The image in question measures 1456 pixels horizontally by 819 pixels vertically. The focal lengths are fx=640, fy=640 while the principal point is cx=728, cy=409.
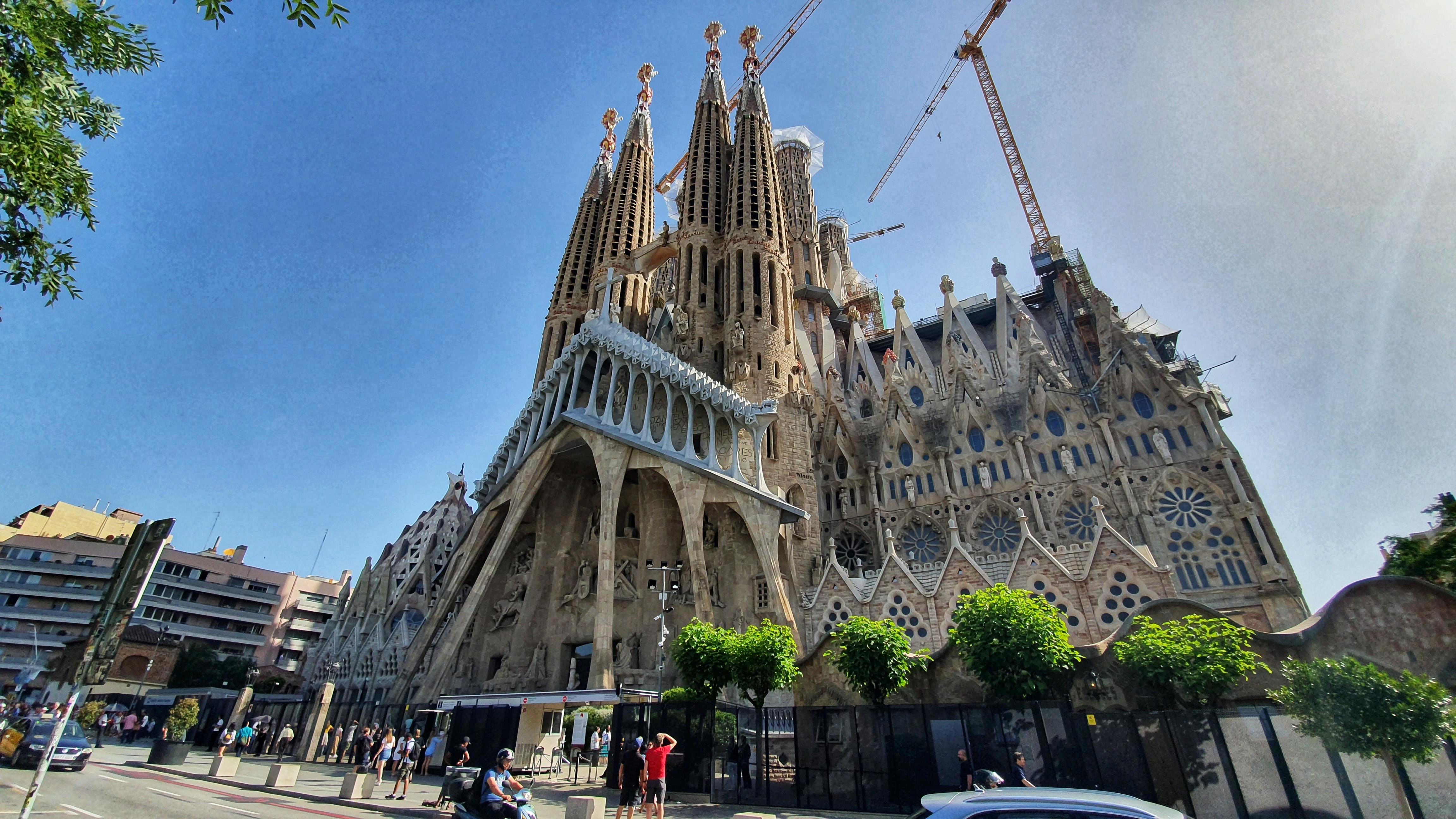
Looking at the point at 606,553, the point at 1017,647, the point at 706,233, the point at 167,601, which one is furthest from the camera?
the point at 167,601

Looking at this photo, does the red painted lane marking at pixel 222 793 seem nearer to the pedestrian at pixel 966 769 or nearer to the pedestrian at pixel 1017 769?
the pedestrian at pixel 966 769

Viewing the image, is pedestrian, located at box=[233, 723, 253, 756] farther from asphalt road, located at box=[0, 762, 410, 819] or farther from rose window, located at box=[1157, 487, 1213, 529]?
rose window, located at box=[1157, 487, 1213, 529]

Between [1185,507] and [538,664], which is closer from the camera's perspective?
[538,664]

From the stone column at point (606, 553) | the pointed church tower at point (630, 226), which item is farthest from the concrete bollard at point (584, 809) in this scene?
the pointed church tower at point (630, 226)

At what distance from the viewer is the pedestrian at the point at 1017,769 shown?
951 cm

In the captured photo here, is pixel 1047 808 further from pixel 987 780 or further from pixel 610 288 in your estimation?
pixel 610 288

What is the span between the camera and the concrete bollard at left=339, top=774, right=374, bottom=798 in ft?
37.0

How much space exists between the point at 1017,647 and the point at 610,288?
26131 millimetres

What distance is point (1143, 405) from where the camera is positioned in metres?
A: 30.1

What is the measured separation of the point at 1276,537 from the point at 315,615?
Result: 7454 cm

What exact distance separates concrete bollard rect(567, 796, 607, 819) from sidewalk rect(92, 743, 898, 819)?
0.99m

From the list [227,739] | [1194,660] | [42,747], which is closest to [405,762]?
[227,739]

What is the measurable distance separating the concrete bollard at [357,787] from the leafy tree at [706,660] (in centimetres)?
682

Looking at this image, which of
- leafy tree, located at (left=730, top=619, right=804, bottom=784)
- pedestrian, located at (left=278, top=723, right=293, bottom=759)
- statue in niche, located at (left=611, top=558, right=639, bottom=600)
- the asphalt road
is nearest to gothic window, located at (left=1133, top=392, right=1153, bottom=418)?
leafy tree, located at (left=730, top=619, right=804, bottom=784)
